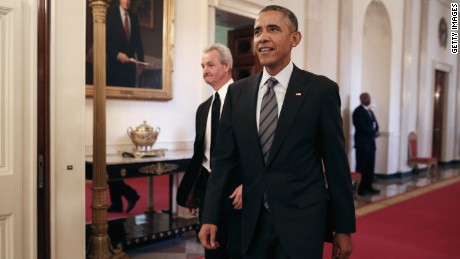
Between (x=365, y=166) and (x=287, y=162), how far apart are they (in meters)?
6.89

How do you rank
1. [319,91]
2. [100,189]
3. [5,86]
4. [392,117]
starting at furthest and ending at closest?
[392,117]
[100,189]
[5,86]
[319,91]

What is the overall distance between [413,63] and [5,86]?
10.3 m

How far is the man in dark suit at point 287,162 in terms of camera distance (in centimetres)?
166

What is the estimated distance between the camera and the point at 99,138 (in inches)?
136

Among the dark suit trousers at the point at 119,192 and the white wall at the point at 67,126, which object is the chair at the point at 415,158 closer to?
the dark suit trousers at the point at 119,192

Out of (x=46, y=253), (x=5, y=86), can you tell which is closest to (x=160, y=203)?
(x=46, y=253)

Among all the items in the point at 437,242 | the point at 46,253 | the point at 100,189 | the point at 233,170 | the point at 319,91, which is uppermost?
the point at 319,91

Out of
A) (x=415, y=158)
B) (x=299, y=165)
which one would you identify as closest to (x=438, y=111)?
(x=415, y=158)

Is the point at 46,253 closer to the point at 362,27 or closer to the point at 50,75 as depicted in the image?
the point at 50,75

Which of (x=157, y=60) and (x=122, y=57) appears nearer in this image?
(x=122, y=57)

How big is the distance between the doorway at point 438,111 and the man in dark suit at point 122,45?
33.7 feet

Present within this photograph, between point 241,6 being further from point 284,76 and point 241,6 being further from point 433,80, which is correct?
point 433,80

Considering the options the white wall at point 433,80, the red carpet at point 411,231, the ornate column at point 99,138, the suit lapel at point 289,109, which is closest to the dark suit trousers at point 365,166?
the red carpet at point 411,231

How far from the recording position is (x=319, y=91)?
173 centimetres
